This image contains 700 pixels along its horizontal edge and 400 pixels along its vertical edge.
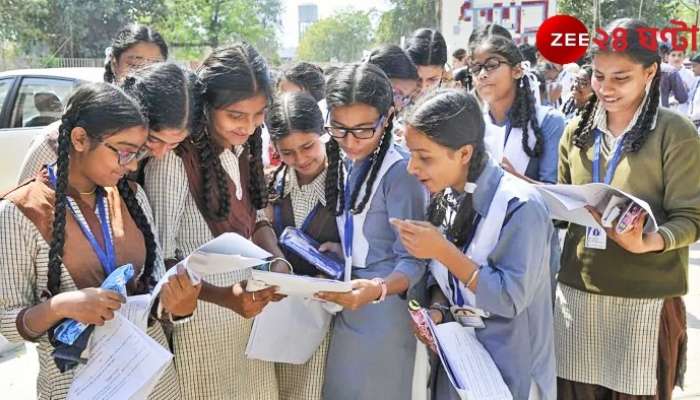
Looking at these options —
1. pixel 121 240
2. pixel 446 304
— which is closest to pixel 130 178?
pixel 121 240

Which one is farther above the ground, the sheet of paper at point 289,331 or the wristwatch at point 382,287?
the wristwatch at point 382,287

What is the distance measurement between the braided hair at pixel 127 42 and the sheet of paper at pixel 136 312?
1680 mm

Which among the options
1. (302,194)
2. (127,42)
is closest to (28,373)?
(127,42)

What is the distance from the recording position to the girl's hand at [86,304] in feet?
5.12

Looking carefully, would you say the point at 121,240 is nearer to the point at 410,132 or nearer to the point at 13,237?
the point at 13,237

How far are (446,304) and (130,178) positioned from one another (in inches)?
39.4

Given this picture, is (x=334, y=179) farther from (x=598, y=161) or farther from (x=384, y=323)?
(x=598, y=161)

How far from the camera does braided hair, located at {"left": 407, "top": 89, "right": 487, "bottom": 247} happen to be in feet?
6.22

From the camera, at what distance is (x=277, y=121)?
7.59 ft

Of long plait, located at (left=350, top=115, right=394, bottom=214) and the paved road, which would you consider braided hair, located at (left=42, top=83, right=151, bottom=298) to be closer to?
long plait, located at (left=350, top=115, right=394, bottom=214)

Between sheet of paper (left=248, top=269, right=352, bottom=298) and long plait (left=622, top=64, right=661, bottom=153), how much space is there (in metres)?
1.09

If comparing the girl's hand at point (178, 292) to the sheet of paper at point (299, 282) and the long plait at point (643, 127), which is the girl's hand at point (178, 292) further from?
the long plait at point (643, 127)

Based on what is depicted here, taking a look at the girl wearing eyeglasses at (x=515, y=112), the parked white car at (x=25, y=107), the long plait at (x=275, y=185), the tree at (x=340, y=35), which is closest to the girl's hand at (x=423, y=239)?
the long plait at (x=275, y=185)

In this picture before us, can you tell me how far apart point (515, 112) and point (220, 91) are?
1.44 meters
